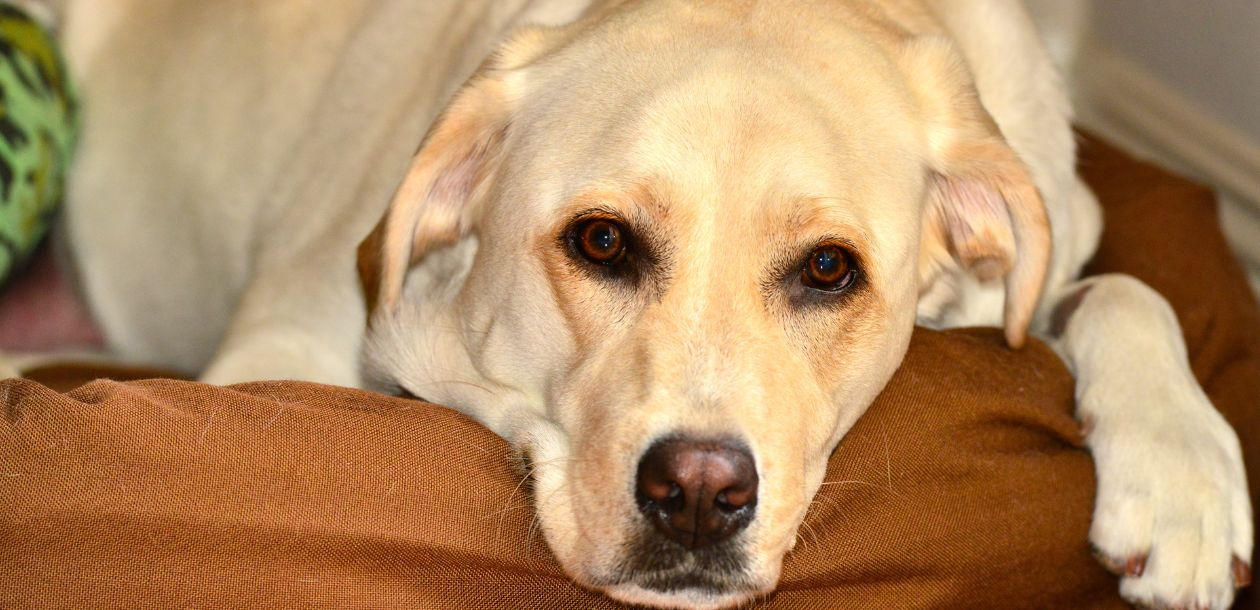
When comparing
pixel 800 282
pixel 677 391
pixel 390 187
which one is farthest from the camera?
pixel 390 187

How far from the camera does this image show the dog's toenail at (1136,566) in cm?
224

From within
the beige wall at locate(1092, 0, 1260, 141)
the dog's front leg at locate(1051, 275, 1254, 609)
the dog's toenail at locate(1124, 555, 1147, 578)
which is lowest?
the beige wall at locate(1092, 0, 1260, 141)

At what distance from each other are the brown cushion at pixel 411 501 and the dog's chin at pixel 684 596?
7 cm

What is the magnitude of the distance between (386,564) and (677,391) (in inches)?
19.8

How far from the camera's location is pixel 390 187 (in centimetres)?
285

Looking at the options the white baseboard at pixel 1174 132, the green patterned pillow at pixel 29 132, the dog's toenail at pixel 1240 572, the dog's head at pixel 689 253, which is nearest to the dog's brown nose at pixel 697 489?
the dog's head at pixel 689 253

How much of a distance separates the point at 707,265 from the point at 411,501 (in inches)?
23.0

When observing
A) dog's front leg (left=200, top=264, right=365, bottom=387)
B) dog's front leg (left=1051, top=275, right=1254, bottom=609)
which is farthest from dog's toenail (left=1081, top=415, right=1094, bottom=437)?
dog's front leg (left=200, top=264, right=365, bottom=387)

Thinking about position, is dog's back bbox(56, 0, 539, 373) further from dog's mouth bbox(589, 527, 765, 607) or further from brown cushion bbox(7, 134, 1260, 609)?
dog's mouth bbox(589, 527, 765, 607)

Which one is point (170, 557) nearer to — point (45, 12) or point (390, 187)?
point (390, 187)

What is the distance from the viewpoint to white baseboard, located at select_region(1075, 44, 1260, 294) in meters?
4.51

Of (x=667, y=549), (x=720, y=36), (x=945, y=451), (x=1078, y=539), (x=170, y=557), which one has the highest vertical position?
(x=720, y=36)

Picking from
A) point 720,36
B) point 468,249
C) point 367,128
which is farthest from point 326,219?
point 720,36

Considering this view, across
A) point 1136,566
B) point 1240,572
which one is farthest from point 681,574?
point 1240,572
